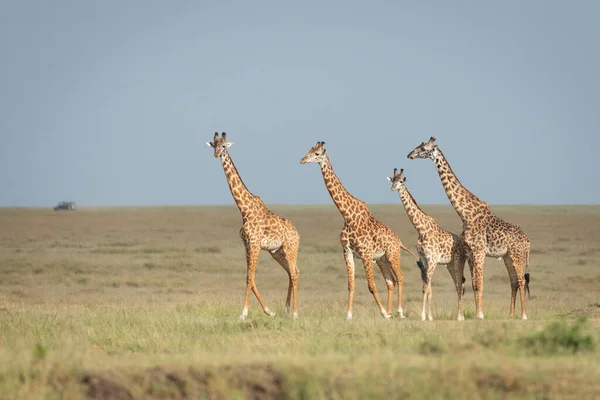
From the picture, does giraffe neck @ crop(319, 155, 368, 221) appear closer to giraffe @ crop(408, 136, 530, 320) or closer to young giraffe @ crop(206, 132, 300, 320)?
young giraffe @ crop(206, 132, 300, 320)

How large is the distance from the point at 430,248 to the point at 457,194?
130 centimetres

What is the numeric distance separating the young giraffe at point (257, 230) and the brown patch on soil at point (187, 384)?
636 cm

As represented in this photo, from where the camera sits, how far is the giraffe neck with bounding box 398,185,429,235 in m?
16.6

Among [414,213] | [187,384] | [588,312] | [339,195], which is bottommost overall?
[187,384]

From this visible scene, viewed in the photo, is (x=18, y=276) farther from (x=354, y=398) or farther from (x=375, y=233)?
(x=354, y=398)

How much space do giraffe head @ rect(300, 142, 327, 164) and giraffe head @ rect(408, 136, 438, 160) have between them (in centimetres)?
157

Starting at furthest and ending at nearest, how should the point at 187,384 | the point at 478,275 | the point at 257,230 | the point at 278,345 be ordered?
the point at 257,230 → the point at 478,275 → the point at 278,345 → the point at 187,384

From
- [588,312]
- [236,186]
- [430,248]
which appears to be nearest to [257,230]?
[236,186]

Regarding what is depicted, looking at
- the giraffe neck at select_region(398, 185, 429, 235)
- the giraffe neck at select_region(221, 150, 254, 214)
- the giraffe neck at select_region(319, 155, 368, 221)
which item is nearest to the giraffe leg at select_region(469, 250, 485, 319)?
the giraffe neck at select_region(398, 185, 429, 235)

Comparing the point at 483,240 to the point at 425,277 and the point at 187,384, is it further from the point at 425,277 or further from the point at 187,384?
the point at 187,384

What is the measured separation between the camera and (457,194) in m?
17.1

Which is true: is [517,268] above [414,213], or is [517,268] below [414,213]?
below

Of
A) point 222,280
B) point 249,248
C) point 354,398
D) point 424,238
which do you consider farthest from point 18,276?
point 354,398

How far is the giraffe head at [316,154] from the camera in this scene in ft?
55.9
